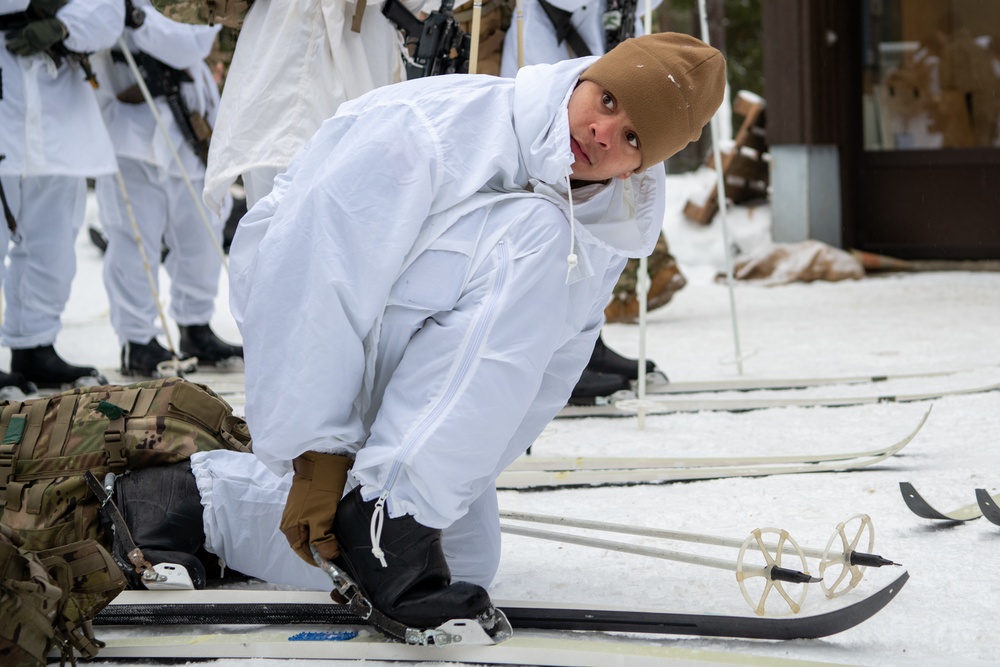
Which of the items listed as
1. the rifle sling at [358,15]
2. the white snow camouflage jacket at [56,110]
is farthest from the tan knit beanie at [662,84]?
the white snow camouflage jacket at [56,110]

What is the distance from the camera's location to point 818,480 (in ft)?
8.62

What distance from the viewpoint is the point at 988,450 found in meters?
2.82

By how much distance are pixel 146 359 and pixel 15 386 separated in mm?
626

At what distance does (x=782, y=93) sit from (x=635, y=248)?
20.5 feet

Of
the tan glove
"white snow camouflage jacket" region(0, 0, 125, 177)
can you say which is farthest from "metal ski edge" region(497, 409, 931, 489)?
"white snow camouflage jacket" region(0, 0, 125, 177)

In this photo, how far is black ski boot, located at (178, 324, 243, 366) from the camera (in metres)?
4.84

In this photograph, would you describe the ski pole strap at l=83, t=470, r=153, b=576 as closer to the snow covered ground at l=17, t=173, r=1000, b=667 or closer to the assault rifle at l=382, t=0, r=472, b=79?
the snow covered ground at l=17, t=173, r=1000, b=667

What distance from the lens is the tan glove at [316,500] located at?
165 centimetres

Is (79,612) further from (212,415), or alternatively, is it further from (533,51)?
(533,51)

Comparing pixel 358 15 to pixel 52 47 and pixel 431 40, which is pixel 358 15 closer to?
pixel 431 40

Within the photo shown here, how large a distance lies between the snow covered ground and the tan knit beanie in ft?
2.46

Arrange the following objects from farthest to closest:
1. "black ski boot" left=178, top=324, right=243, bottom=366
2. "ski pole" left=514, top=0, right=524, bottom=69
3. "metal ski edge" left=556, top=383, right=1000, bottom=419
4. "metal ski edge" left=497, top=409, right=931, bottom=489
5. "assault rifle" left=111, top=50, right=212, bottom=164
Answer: "black ski boot" left=178, top=324, right=243, bottom=366 < "assault rifle" left=111, top=50, right=212, bottom=164 < "metal ski edge" left=556, top=383, right=1000, bottom=419 < "ski pole" left=514, top=0, right=524, bottom=69 < "metal ski edge" left=497, top=409, right=931, bottom=489

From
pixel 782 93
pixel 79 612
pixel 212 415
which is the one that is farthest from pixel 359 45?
pixel 782 93

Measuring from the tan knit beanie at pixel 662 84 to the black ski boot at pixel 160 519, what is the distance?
97 centimetres
